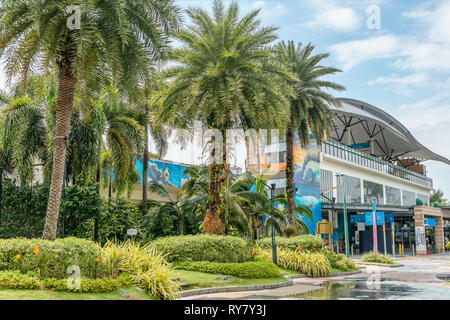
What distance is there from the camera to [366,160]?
2247 inches

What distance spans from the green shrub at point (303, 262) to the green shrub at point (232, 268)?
357cm

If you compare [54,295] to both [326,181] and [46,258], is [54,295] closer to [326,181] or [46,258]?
[46,258]

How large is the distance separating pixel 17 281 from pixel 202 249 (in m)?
8.81

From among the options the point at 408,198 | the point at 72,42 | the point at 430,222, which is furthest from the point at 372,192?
Result: the point at 72,42

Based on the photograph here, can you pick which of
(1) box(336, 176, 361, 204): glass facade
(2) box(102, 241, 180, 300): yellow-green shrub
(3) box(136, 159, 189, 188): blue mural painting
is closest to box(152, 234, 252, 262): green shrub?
(2) box(102, 241, 180, 300): yellow-green shrub

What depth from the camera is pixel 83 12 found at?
13375 millimetres

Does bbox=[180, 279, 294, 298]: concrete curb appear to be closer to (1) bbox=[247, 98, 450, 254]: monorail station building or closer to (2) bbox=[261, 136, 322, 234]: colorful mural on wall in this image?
(1) bbox=[247, 98, 450, 254]: monorail station building

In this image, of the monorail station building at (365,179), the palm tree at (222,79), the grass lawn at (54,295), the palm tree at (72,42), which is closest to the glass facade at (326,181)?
the monorail station building at (365,179)

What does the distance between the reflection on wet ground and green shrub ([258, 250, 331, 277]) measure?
158 inches

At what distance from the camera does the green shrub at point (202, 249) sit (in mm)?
18031

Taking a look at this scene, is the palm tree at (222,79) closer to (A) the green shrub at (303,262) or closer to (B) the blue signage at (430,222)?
(A) the green shrub at (303,262)

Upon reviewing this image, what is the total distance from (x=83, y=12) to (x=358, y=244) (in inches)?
1949

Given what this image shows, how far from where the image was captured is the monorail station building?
42594 mm
